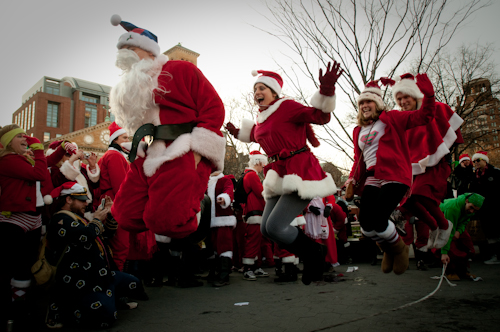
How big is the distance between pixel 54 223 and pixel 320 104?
3044 mm

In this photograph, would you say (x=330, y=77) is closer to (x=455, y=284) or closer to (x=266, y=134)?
(x=266, y=134)

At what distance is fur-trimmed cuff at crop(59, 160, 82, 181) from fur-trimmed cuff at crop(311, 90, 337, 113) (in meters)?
3.85

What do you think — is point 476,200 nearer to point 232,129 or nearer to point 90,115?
point 232,129

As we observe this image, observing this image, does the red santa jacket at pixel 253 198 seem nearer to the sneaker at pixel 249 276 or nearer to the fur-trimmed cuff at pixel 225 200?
the fur-trimmed cuff at pixel 225 200

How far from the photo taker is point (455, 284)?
5316mm

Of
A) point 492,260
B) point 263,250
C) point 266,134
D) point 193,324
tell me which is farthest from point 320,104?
point 492,260

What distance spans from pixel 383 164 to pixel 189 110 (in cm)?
199

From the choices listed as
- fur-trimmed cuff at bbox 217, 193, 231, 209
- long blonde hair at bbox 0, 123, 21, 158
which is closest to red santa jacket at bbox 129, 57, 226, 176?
long blonde hair at bbox 0, 123, 21, 158

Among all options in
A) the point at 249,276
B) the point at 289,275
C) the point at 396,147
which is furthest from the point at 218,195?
the point at 396,147

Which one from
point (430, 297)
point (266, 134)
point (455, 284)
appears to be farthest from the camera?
point (455, 284)

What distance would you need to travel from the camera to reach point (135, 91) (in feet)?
8.21

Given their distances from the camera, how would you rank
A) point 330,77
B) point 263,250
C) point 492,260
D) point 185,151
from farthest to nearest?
point 263,250
point 492,260
point 330,77
point 185,151

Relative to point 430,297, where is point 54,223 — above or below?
above

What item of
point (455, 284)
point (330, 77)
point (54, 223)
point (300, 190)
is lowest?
point (455, 284)
